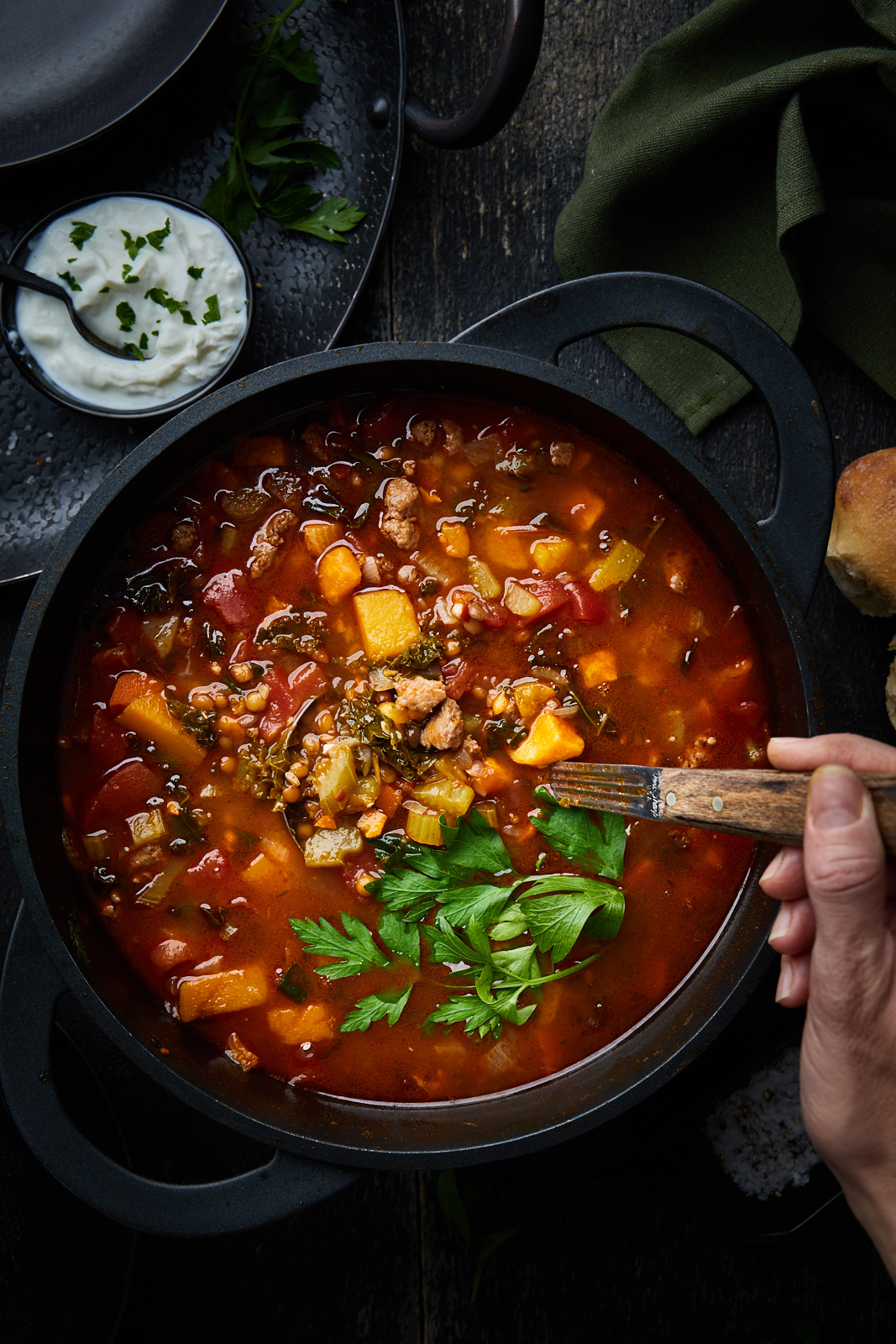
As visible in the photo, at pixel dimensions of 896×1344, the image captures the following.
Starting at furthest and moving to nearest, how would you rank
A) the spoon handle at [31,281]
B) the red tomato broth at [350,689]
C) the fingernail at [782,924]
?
1. the spoon handle at [31,281]
2. the red tomato broth at [350,689]
3. the fingernail at [782,924]

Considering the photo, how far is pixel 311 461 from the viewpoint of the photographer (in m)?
2.67

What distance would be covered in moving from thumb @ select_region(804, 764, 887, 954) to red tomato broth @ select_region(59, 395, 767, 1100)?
2.44ft

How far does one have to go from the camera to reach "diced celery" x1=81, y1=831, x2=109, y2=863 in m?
2.62

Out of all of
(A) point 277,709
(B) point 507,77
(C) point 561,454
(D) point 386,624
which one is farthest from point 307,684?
(B) point 507,77

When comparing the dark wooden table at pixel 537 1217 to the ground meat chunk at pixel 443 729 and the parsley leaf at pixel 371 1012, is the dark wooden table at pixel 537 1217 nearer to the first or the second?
the parsley leaf at pixel 371 1012

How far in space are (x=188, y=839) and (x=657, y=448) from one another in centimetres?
166

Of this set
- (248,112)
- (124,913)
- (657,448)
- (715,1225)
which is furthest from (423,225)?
(715,1225)

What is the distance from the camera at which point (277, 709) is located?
260 cm

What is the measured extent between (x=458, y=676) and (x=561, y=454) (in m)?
0.71

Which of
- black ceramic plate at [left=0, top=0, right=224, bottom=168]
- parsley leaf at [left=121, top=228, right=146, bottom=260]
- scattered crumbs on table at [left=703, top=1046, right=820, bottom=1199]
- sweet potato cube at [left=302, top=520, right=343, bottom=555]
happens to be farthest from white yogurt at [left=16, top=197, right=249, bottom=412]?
scattered crumbs on table at [left=703, top=1046, right=820, bottom=1199]

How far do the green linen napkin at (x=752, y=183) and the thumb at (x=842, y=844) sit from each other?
155 cm

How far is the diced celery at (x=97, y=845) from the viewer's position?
8.58 ft

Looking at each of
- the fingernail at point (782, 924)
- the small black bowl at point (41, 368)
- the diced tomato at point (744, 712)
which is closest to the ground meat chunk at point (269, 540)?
the small black bowl at point (41, 368)

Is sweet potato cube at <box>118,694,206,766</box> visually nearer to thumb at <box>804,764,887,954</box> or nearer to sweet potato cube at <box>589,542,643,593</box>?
sweet potato cube at <box>589,542,643,593</box>
